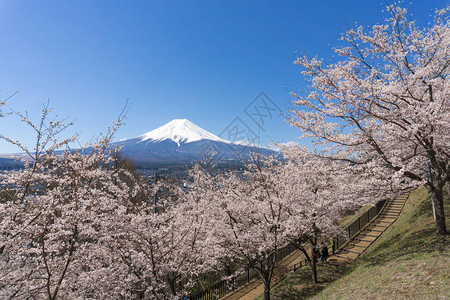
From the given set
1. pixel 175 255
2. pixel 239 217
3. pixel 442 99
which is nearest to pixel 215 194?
pixel 239 217

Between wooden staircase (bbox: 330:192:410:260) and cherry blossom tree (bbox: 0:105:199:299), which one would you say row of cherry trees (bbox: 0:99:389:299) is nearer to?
cherry blossom tree (bbox: 0:105:199:299)

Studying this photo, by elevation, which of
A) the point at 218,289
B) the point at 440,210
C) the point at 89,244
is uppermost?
the point at 440,210

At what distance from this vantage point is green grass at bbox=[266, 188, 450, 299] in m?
5.48

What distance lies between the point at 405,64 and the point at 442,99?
2453 mm

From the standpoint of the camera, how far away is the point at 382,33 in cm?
838

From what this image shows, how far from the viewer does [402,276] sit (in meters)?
6.34

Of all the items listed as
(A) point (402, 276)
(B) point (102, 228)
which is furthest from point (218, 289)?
(A) point (402, 276)

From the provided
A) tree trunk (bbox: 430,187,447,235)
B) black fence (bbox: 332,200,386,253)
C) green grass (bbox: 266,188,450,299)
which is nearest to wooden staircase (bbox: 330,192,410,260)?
black fence (bbox: 332,200,386,253)

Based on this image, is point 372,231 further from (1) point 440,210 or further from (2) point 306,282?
(1) point 440,210

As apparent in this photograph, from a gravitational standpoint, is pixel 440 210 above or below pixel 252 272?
above

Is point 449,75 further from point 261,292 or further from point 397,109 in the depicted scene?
point 261,292

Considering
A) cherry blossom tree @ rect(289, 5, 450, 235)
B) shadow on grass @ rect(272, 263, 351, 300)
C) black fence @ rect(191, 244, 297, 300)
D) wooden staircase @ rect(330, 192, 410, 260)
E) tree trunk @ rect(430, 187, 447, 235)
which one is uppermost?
cherry blossom tree @ rect(289, 5, 450, 235)

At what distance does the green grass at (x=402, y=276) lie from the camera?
548cm

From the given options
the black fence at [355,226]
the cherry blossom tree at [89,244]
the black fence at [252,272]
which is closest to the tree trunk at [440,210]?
the black fence at [252,272]
